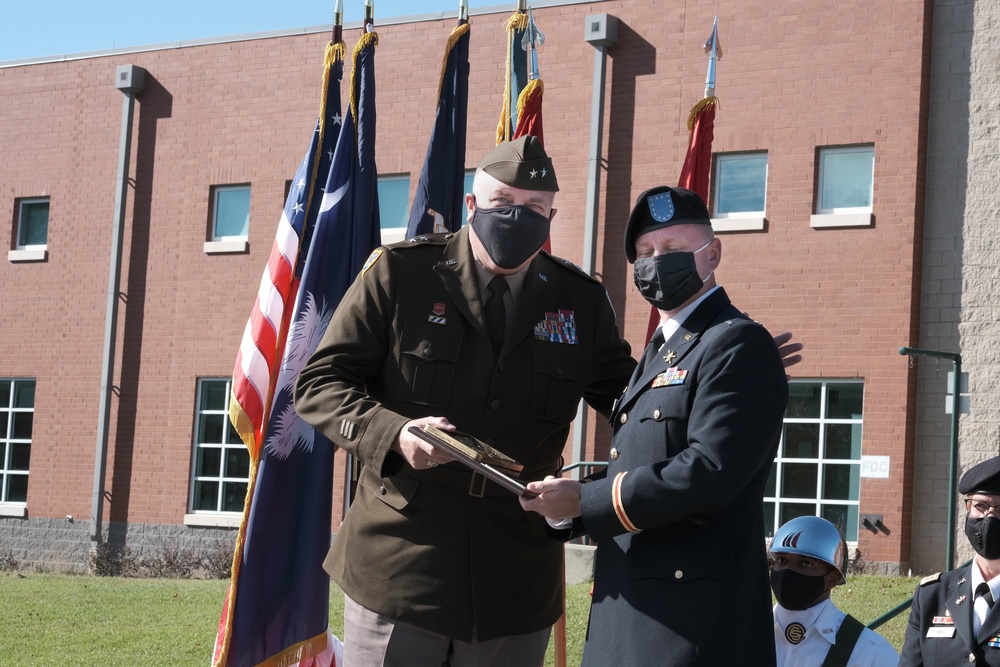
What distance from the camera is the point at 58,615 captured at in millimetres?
12023

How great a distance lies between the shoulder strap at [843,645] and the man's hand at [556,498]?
156 cm

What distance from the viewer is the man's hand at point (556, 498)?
318 cm

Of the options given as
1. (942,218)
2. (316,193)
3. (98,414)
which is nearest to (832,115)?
(942,218)

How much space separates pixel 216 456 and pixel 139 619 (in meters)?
7.02

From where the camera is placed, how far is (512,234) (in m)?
3.81

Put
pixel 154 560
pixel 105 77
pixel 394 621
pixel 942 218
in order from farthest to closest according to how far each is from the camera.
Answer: pixel 105 77 < pixel 154 560 < pixel 942 218 < pixel 394 621

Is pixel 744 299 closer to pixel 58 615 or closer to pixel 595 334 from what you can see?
pixel 58 615

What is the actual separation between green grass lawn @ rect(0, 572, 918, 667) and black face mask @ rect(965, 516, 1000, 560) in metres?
4.54

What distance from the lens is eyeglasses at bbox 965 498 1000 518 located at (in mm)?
4633

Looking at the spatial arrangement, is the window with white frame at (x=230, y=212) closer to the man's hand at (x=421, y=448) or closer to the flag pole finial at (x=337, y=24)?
the flag pole finial at (x=337, y=24)

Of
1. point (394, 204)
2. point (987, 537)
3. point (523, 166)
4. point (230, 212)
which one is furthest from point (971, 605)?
point (230, 212)

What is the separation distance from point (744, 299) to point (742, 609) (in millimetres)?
12574

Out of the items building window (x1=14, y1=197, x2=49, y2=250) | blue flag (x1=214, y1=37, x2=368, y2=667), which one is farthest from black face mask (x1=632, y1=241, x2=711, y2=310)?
building window (x1=14, y1=197, x2=49, y2=250)

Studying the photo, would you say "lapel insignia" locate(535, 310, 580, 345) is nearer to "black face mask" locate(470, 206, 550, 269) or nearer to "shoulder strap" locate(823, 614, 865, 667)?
"black face mask" locate(470, 206, 550, 269)
